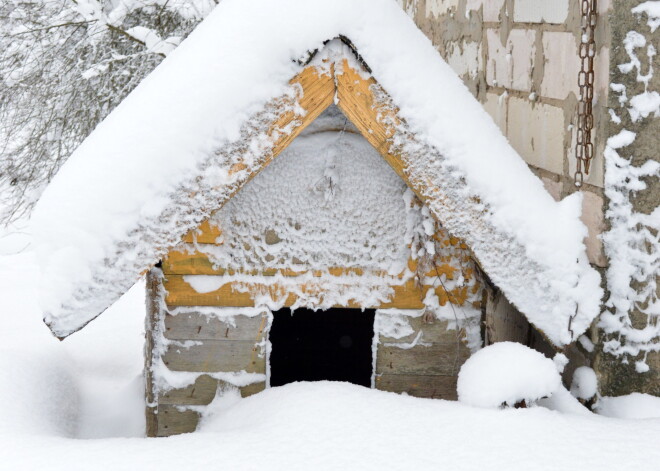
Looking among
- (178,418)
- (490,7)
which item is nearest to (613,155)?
(490,7)

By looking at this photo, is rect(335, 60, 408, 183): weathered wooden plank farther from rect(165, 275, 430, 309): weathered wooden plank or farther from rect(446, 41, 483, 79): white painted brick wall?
rect(446, 41, 483, 79): white painted brick wall

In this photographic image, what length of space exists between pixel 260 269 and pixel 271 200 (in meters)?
0.29

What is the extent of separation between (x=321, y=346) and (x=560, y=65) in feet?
9.88

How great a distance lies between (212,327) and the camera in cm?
304

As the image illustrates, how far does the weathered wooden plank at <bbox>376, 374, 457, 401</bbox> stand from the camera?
3145mm

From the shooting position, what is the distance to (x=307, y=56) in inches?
96.9

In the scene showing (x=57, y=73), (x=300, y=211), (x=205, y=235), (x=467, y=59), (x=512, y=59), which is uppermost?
(x=57, y=73)

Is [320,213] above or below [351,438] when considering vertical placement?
above

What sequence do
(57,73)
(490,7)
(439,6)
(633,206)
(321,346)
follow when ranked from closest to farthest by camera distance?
(633,206)
(490,7)
(439,6)
(321,346)
(57,73)

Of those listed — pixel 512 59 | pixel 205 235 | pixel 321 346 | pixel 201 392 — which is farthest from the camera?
pixel 321 346

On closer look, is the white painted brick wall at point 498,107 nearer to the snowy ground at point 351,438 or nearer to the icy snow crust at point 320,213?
the icy snow crust at point 320,213

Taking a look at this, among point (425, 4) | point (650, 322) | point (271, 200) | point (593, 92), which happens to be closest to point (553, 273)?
point (650, 322)

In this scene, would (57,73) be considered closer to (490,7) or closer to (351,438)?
(490,7)

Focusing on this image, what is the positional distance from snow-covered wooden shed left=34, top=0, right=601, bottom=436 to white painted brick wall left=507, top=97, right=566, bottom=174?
345mm
